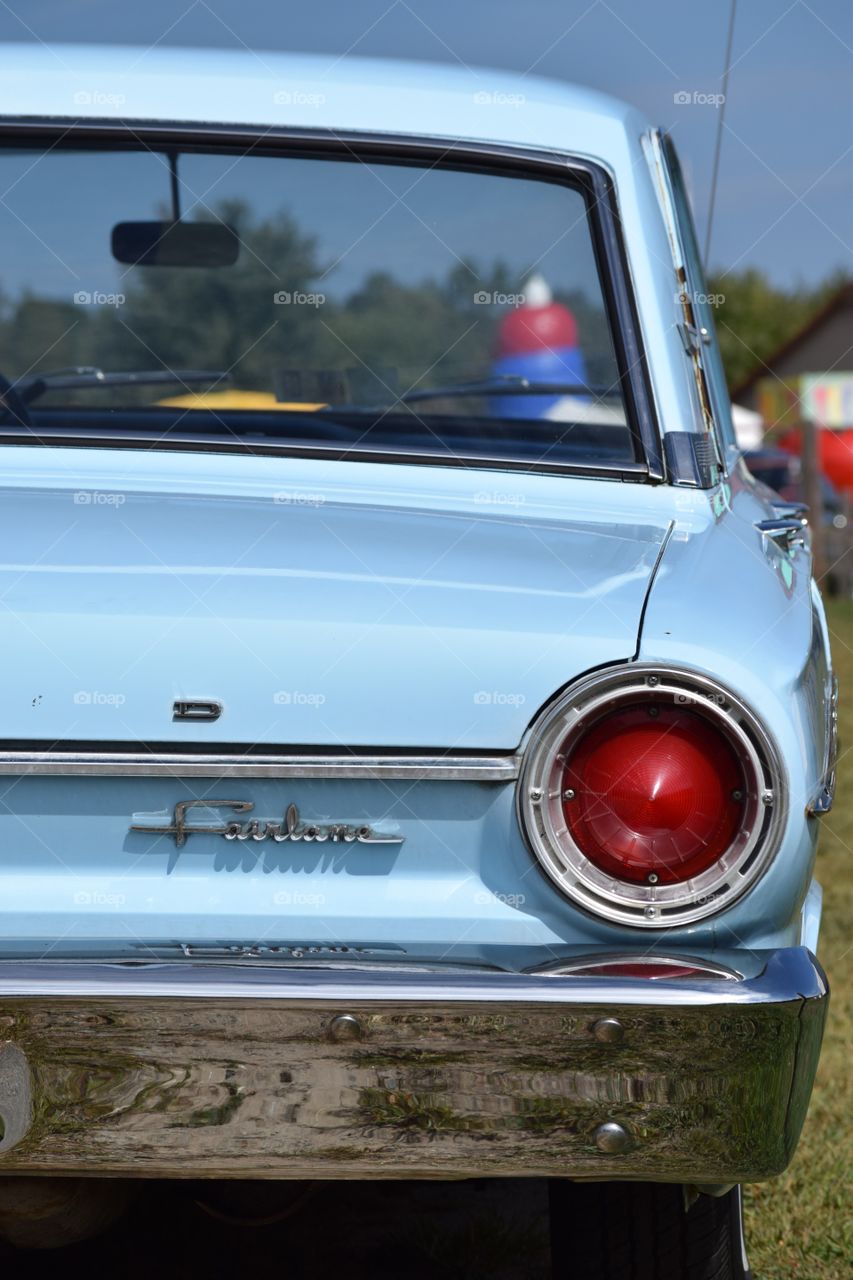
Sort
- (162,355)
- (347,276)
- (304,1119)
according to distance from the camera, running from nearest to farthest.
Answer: (304,1119), (347,276), (162,355)

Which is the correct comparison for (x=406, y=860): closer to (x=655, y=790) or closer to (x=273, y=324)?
(x=655, y=790)

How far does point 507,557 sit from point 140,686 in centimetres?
55

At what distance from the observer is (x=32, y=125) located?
2752 millimetres

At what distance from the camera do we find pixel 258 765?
1.90 m

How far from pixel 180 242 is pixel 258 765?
5.22 ft

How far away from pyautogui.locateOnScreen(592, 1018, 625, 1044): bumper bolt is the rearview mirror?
1.87m

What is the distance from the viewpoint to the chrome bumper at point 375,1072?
5.96 feet

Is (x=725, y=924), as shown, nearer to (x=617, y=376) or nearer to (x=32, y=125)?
(x=617, y=376)

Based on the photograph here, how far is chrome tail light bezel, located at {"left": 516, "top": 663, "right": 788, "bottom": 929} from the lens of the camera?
187 cm

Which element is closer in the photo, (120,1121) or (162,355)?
(120,1121)

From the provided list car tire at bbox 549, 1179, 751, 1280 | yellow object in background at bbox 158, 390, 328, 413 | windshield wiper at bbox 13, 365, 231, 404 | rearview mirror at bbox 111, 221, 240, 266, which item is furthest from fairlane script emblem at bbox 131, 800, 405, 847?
windshield wiper at bbox 13, 365, 231, 404

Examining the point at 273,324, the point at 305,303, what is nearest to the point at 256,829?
the point at 305,303

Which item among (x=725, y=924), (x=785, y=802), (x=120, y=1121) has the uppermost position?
(x=785, y=802)

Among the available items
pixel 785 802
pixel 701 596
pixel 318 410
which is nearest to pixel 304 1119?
pixel 785 802
